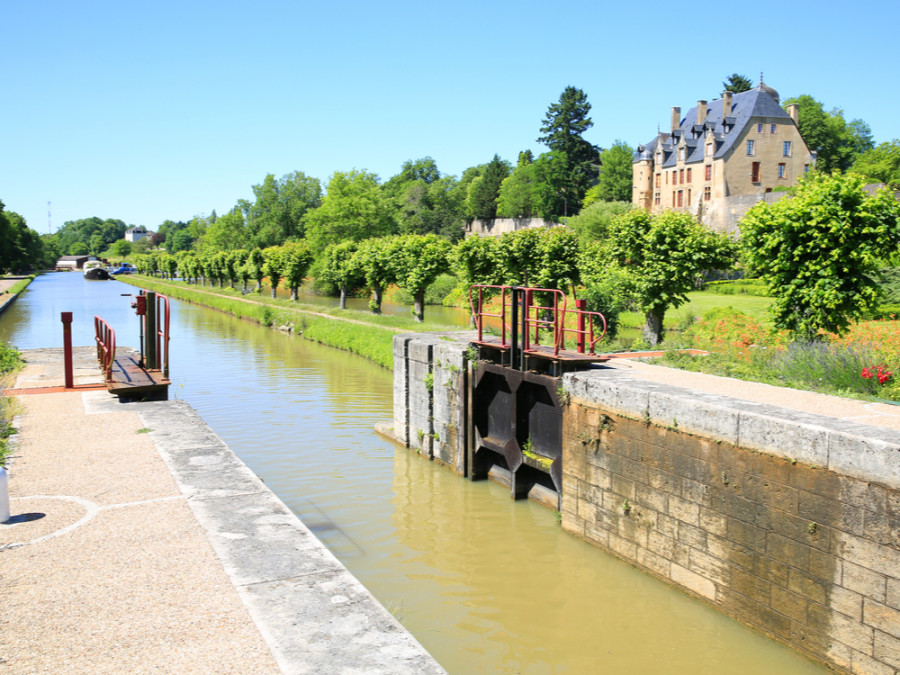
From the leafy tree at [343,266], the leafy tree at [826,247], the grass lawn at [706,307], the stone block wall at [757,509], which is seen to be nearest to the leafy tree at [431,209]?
the leafy tree at [343,266]

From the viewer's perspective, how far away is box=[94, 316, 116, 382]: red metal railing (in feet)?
42.9

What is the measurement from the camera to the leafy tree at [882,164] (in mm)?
63531

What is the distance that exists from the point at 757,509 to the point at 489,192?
270 ft

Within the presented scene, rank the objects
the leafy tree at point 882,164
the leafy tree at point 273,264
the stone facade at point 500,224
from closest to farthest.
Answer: the leafy tree at point 273,264 < the leafy tree at point 882,164 < the stone facade at point 500,224

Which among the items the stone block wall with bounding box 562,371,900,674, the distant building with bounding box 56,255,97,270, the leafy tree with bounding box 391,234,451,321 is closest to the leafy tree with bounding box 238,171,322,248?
the leafy tree with bounding box 391,234,451,321

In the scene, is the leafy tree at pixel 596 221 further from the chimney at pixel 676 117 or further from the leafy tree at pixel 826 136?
the leafy tree at pixel 826 136

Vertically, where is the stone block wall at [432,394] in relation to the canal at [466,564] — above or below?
above

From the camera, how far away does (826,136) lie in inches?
2977

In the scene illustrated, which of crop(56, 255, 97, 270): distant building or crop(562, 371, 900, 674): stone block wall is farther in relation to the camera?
crop(56, 255, 97, 270): distant building

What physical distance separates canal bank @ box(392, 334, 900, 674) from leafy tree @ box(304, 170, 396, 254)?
201 ft

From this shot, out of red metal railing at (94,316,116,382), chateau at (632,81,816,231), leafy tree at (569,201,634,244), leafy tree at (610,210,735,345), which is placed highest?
chateau at (632,81,816,231)

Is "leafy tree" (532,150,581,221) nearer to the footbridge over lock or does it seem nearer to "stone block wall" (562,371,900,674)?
the footbridge over lock

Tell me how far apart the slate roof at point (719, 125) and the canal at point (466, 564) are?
159 feet

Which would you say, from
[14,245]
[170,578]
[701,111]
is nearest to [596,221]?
[701,111]
